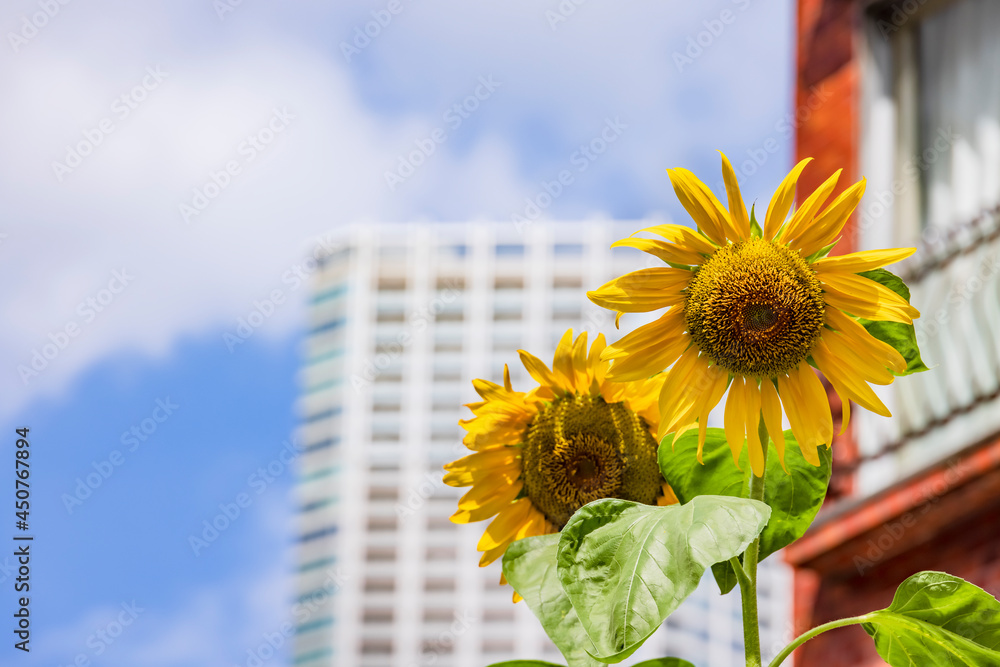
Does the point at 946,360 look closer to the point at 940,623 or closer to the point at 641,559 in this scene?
the point at 940,623

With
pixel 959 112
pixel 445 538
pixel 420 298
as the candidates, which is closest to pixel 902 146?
pixel 959 112

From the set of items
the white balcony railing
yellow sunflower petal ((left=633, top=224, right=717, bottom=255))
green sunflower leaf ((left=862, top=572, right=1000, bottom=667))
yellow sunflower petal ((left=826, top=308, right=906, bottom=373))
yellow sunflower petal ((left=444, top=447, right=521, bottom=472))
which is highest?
the white balcony railing

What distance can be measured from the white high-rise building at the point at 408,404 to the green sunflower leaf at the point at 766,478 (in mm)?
54288

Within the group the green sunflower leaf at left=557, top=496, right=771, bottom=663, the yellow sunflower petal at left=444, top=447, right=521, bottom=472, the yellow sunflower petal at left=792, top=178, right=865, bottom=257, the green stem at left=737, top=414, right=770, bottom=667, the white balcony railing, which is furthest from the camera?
the white balcony railing

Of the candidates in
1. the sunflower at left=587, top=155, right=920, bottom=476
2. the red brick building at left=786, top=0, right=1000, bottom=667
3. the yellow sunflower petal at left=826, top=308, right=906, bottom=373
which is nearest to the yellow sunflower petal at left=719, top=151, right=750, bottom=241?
the sunflower at left=587, top=155, right=920, bottom=476

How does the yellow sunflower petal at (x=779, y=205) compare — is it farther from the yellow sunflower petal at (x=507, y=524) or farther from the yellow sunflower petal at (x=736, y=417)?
the yellow sunflower petal at (x=507, y=524)

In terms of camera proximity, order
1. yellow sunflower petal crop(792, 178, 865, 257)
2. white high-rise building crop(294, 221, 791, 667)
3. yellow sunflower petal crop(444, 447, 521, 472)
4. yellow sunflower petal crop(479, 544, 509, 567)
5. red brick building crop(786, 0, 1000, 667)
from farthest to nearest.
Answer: white high-rise building crop(294, 221, 791, 667) < red brick building crop(786, 0, 1000, 667) < yellow sunflower petal crop(444, 447, 521, 472) < yellow sunflower petal crop(479, 544, 509, 567) < yellow sunflower petal crop(792, 178, 865, 257)

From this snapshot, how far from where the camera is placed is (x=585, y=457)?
42.7 inches

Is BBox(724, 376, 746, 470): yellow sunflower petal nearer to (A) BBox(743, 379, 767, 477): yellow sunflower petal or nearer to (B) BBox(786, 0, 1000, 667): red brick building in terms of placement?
(A) BBox(743, 379, 767, 477): yellow sunflower petal

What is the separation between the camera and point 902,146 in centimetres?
515

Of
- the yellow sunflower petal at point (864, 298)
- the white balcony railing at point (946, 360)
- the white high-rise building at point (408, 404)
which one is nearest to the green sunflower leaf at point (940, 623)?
the yellow sunflower petal at point (864, 298)

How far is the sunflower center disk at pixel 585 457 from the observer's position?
1071mm

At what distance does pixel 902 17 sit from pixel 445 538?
53743 mm

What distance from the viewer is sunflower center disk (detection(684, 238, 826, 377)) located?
37.1 inches
